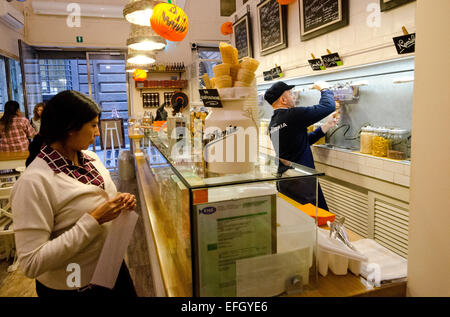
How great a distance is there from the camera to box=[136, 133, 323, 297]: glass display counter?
0.98m

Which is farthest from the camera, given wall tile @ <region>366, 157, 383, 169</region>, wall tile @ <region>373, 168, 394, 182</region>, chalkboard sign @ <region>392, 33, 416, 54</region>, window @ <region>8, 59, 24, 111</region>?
window @ <region>8, 59, 24, 111</region>

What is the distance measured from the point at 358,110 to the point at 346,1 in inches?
47.1

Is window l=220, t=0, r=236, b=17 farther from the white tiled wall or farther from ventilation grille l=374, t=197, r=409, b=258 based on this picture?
ventilation grille l=374, t=197, r=409, b=258

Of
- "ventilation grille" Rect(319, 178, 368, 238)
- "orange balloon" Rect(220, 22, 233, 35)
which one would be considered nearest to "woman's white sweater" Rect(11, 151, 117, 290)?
"ventilation grille" Rect(319, 178, 368, 238)

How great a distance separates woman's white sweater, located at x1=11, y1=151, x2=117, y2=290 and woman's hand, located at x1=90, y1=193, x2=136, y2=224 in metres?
0.03

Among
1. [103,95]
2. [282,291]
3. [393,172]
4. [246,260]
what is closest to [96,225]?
[246,260]

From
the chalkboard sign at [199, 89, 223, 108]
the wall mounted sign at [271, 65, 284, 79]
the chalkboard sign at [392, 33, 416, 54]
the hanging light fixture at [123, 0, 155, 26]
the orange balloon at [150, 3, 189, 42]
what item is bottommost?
the chalkboard sign at [199, 89, 223, 108]

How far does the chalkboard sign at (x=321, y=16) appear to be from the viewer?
360 centimetres

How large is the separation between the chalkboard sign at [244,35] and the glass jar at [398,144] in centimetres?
390

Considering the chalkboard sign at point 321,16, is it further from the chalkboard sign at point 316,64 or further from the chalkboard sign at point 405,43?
the chalkboard sign at point 405,43

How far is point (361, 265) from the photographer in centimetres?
117

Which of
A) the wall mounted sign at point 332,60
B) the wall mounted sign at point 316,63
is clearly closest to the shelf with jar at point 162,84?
the wall mounted sign at point 316,63

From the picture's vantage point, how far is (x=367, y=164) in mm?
3207
